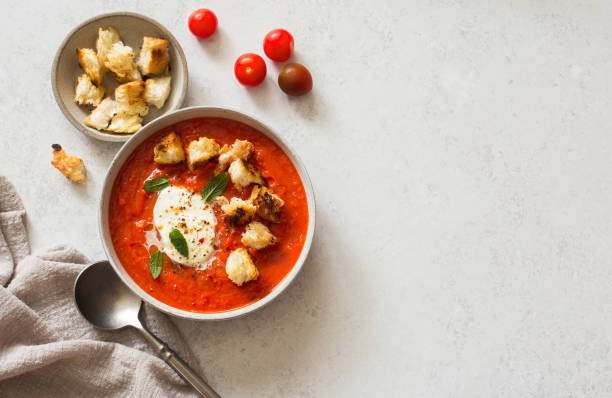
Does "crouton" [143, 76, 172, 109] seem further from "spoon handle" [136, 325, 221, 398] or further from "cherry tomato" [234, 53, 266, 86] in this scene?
"spoon handle" [136, 325, 221, 398]

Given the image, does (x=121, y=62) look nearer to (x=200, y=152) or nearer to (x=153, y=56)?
(x=153, y=56)

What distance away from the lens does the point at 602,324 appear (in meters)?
3.20

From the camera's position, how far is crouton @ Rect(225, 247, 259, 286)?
8.74 ft

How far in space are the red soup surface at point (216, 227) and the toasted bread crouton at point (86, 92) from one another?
0.42m

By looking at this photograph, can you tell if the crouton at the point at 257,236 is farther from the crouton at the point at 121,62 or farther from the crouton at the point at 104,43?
the crouton at the point at 104,43

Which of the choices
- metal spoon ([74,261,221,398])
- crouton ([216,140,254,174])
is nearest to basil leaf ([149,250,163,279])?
metal spoon ([74,261,221,398])

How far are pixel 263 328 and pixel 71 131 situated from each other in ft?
5.07

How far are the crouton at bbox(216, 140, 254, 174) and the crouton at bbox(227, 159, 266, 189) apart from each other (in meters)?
0.04

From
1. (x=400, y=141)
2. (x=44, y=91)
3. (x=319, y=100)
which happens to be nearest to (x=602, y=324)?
(x=400, y=141)

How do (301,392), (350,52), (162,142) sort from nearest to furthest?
(162,142) → (301,392) → (350,52)

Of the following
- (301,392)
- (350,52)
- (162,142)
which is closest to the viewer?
(162,142)

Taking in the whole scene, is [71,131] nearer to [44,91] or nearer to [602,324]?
[44,91]

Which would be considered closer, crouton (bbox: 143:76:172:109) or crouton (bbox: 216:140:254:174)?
crouton (bbox: 216:140:254:174)

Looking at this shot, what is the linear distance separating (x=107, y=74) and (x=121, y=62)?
0.17 metres
